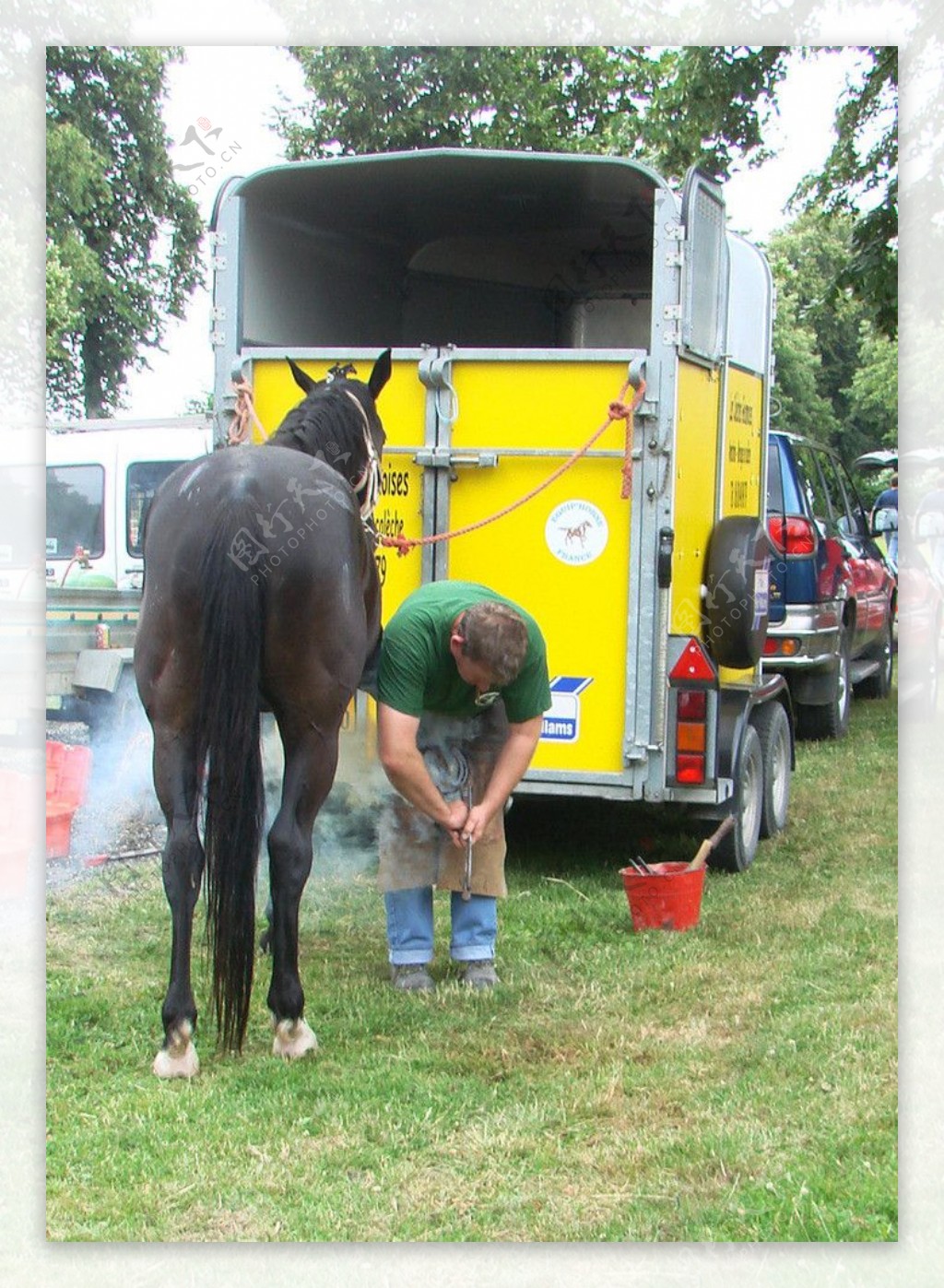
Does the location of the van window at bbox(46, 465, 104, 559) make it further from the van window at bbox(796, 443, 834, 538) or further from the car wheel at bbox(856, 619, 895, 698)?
the car wheel at bbox(856, 619, 895, 698)

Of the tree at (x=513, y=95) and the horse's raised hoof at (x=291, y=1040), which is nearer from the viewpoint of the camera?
the horse's raised hoof at (x=291, y=1040)

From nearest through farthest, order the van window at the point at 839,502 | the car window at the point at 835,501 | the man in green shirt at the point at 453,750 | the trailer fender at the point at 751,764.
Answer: the man in green shirt at the point at 453,750
the trailer fender at the point at 751,764
the car window at the point at 835,501
the van window at the point at 839,502

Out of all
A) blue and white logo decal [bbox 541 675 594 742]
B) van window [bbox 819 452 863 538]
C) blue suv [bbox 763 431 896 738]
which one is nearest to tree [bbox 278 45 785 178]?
blue and white logo decal [bbox 541 675 594 742]

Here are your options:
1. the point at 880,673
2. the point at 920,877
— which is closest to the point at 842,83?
the point at 920,877

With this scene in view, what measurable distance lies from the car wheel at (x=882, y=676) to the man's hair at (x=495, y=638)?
8.78 metres

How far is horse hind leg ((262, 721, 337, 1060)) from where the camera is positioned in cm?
431

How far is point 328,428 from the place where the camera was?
4930 millimetres

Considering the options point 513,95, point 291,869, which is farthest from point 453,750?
point 513,95

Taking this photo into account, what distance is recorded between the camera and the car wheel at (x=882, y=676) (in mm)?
12703

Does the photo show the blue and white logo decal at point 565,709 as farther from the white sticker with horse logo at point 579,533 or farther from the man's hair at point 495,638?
the man's hair at point 495,638

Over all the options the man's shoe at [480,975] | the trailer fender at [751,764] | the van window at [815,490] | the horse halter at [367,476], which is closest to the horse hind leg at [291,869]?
the man's shoe at [480,975]

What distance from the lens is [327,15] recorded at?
14.3 ft

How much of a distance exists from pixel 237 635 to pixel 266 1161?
1387mm

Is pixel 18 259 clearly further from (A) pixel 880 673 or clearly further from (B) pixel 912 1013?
(A) pixel 880 673
